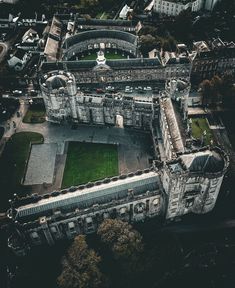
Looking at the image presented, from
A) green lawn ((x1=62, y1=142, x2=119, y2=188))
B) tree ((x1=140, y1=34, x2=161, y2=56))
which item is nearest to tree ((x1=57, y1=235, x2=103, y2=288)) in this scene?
green lawn ((x1=62, y1=142, x2=119, y2=188))

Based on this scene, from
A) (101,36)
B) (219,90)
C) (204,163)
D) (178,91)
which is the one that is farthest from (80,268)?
(101,36)

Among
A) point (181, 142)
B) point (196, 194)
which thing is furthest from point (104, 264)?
point (181, 142)

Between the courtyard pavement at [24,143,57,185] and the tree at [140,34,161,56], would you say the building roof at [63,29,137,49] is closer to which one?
the tree at [140,34,161,56]

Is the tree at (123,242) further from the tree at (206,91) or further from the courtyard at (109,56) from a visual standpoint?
the courtyard at (109,56)

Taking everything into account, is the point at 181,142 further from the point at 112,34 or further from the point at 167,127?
the point at 112,34

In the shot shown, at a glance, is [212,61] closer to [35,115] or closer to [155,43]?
[155,43]
